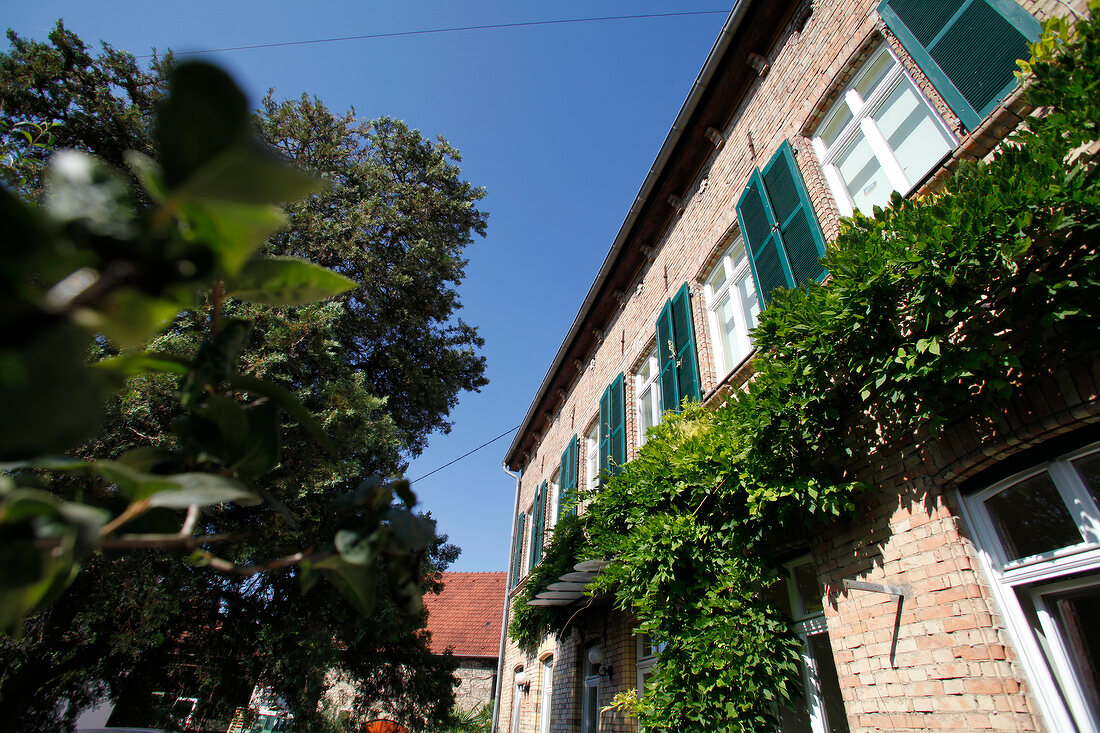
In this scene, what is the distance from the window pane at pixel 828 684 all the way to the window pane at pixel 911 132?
10.4 feet

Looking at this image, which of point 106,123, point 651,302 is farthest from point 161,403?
point 651,302

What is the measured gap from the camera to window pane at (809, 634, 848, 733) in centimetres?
317

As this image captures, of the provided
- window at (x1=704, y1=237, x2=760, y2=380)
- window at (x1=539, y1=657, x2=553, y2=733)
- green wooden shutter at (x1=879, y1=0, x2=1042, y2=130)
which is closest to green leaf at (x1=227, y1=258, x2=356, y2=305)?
green wooden shutter at (x1=879, y1=0, x2=1042, y2=130)

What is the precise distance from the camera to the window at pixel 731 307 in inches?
207

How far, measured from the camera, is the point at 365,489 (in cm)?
66

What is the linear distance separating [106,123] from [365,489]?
31.3 ft

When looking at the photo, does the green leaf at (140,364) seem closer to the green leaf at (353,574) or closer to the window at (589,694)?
the green leaf at (353,574)

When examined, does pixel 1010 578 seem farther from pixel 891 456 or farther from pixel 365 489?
pixel 365 489

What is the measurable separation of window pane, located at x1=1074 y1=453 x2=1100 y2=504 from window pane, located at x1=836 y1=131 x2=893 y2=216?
219cm

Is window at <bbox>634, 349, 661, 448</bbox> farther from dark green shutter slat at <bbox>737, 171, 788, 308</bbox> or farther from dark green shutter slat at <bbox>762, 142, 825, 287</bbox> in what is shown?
dark green shutter slat at <bbox>762, 142, 825, 287</bbox>

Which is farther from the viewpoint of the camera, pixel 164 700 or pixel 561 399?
pixel 561 399

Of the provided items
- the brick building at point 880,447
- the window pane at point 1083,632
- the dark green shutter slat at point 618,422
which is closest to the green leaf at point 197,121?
the brick building at point 880,447

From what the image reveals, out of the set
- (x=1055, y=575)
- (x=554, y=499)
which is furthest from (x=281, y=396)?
(x=554, y=499)

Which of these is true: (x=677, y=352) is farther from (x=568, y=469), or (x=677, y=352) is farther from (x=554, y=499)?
(x=554, y=499)
